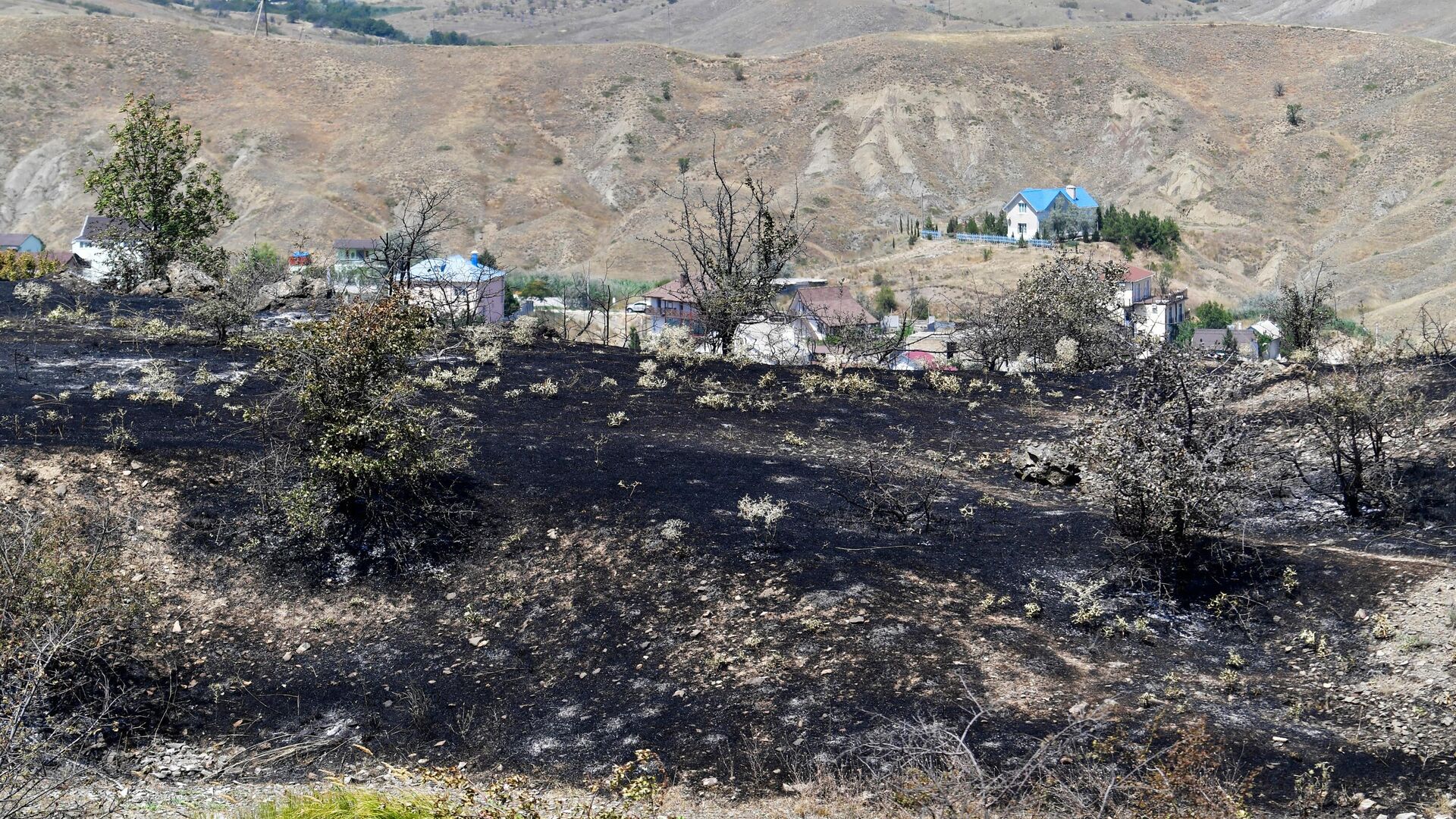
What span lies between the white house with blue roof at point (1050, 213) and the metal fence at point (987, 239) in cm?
160

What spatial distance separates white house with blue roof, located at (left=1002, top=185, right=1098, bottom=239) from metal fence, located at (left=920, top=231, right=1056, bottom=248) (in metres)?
1.60

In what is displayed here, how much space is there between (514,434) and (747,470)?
363cm

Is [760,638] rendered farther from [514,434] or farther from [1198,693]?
[514,434]

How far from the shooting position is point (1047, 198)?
268 feet

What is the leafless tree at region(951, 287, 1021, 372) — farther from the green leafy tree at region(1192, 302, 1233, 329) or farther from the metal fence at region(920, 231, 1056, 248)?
the metal fence at region(920, 231, 1056, 248)

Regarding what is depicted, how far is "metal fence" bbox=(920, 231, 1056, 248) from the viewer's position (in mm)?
74062

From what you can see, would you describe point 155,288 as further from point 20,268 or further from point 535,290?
point 535,290

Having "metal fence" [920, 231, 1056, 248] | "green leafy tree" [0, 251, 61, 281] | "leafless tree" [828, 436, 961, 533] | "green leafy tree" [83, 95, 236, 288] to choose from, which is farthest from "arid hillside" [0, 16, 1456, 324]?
"leafless tree" [828, 436, 961, 533]

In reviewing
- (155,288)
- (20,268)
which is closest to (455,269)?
(20,268)

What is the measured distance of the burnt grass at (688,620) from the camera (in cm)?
947

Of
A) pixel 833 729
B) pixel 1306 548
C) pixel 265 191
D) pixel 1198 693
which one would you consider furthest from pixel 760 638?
pixel 265 191

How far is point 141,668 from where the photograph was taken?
11.2m

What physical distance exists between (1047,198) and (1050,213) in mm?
2293

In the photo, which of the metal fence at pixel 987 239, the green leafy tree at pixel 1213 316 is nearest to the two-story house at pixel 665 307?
the metal fence at pixel 987 239
